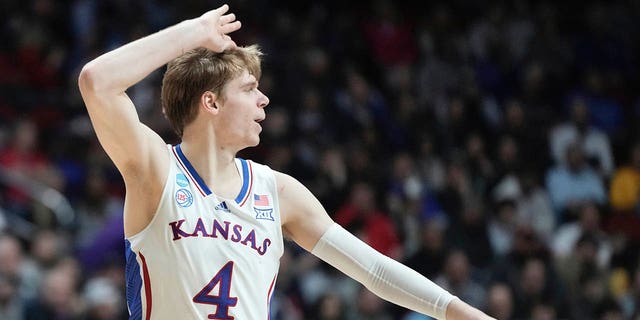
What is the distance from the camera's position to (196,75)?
4.11m

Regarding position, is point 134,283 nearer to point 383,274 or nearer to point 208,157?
point 208,157

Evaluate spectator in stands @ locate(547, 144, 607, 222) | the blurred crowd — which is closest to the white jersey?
the blurred crowd

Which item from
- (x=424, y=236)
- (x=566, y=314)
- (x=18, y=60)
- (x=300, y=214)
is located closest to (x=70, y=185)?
(x=18, y=60)

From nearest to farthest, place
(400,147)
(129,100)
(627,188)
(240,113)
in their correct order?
(129,100), (240,113), (627,188), (400,147)

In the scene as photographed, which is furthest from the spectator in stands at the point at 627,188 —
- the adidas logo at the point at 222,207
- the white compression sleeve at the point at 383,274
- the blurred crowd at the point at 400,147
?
the adidas logo at the point at 222,207

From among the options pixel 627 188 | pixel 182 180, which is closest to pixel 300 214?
pixel 182 180

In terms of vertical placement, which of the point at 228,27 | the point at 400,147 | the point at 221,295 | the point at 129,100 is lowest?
the point at 221,295

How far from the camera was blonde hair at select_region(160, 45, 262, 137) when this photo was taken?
13.5ft

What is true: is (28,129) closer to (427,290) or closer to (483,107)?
(483,107)

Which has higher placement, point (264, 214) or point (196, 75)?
point (196, 75)

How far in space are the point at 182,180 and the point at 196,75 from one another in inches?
16.4

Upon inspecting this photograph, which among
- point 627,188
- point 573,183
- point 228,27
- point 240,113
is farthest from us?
point 627,188

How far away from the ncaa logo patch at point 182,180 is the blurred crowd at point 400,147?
16.6 ft

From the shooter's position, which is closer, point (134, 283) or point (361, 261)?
point (134, 283)
